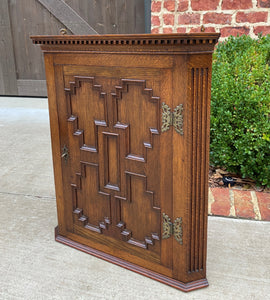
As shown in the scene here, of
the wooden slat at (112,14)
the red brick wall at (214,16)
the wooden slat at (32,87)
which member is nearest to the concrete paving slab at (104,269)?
the red brick wall at (214,16)

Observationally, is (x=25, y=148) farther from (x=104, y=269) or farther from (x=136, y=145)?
(x=136, y=145)

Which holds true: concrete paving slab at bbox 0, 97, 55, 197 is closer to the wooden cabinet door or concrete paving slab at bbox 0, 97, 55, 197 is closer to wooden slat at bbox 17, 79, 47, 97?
wooden slat at bbox 17, 79, 47, 97

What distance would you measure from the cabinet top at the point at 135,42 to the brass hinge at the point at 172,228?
0.76 meters

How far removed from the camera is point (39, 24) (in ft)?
17.4

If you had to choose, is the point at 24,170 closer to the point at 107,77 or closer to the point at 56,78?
the point at 56,78

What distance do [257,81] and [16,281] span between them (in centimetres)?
221

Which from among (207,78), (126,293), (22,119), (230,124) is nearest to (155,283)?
(126,293)

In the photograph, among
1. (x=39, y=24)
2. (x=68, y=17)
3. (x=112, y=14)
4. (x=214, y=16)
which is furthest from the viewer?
(x=39, y=24)

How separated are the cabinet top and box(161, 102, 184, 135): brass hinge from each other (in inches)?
9.2

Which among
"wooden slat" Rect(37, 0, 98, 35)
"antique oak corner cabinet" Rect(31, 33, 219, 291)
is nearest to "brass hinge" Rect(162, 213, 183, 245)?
"antique oak corner cabinet" Rect(31, 33, 219, 291)

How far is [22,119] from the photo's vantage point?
4.77 meters

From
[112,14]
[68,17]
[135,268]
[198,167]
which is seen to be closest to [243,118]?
[198,167]

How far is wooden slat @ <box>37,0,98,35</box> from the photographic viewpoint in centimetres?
502

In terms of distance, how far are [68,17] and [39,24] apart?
0.50 m
